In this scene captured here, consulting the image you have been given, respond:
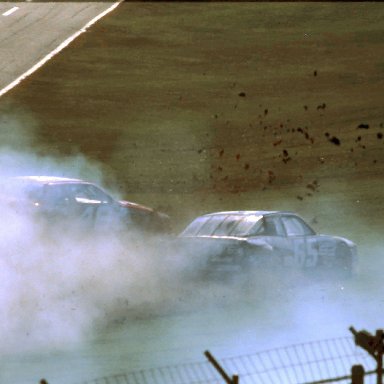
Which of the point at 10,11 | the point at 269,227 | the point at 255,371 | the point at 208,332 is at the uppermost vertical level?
the point at 10,11

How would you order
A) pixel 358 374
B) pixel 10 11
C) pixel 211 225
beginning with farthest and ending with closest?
pixel 10 11 → pixel 211 225 → pixel 358 374

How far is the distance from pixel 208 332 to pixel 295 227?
6003 millimetres

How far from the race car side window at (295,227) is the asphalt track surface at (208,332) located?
893 mm

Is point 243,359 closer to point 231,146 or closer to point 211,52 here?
point 231,146

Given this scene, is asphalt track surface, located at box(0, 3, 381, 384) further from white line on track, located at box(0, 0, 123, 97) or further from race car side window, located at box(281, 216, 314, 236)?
white line on track, located at box(0, 0, 123, 97)

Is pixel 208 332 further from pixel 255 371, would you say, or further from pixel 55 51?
pixel 55 51

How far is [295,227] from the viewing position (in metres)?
23.3

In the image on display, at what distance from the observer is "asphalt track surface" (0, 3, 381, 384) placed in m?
15.0

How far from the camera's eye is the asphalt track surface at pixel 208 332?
49.2 feet


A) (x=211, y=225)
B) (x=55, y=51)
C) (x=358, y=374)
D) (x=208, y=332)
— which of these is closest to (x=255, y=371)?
(x=208, y=332)

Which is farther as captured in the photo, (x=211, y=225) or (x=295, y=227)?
(x=295, y=227)

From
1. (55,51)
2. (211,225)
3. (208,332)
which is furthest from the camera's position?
(55,51)

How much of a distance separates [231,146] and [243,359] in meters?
31.0

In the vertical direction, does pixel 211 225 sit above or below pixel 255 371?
above
